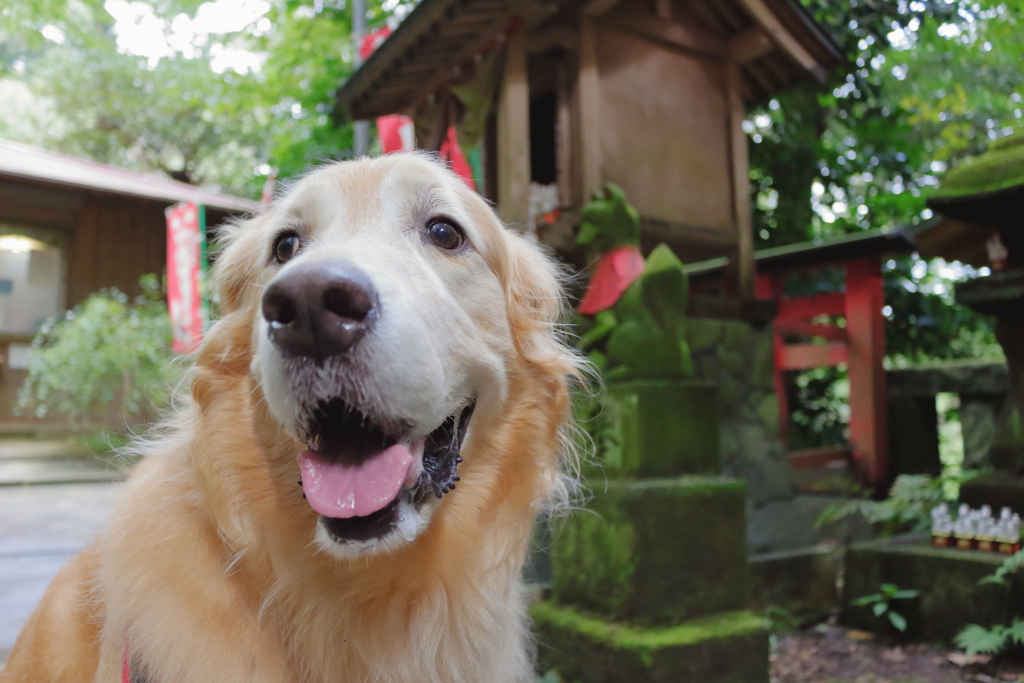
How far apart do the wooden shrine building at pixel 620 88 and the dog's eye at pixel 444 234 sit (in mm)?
3057

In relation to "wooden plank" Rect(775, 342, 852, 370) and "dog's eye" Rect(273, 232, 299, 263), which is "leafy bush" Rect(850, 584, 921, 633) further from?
"dog's eye" Rect(273, 232, 299, 263)

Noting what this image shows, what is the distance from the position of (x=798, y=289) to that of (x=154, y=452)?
845 cm

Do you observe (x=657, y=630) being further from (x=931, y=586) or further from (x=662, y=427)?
(x=931, y=586)

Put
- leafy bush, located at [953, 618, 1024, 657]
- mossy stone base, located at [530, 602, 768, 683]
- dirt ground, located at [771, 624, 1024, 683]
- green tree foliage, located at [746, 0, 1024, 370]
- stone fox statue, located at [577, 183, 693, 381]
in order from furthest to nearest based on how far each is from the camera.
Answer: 1. green tree foliage, located at [746, 0, 1024, 370]
2. stone fox statue, located at [577, 183, 693, 381]
3. dirt ground, located at [771, 624, 1024, 683]
4. leafy bush, located at [953, 618, 1024, 657]
5. mossy stone base, located at [530, 602, 768, 683]

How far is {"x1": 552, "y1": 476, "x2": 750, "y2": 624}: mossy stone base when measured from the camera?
3688 mm

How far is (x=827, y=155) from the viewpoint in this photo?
8.74 metres

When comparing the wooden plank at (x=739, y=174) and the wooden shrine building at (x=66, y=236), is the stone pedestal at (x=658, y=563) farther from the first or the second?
the wooden shrine building at (x=66, y=236)

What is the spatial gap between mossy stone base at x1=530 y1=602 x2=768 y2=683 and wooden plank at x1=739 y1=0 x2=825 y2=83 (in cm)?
456

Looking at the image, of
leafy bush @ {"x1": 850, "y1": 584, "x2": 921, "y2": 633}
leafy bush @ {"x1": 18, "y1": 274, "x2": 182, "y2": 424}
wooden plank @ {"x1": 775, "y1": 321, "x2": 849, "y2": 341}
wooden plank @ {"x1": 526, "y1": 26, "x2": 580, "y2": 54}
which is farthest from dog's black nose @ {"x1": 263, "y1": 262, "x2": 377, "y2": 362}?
leafy bush @ {"x1": 18, "y1": 274, "x2": 182, "y2": 424}

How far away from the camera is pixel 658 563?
369 cm

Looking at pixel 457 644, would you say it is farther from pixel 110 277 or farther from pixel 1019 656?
pixel 110 277

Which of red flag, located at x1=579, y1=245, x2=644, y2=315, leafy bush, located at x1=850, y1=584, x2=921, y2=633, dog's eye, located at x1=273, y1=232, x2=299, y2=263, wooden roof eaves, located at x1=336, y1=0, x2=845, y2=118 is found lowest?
leafy bush, located at x1=850, y1=584, x2=921, y2=633

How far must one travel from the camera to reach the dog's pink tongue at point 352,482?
1.59 metres

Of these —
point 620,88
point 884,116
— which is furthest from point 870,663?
point 884,116
